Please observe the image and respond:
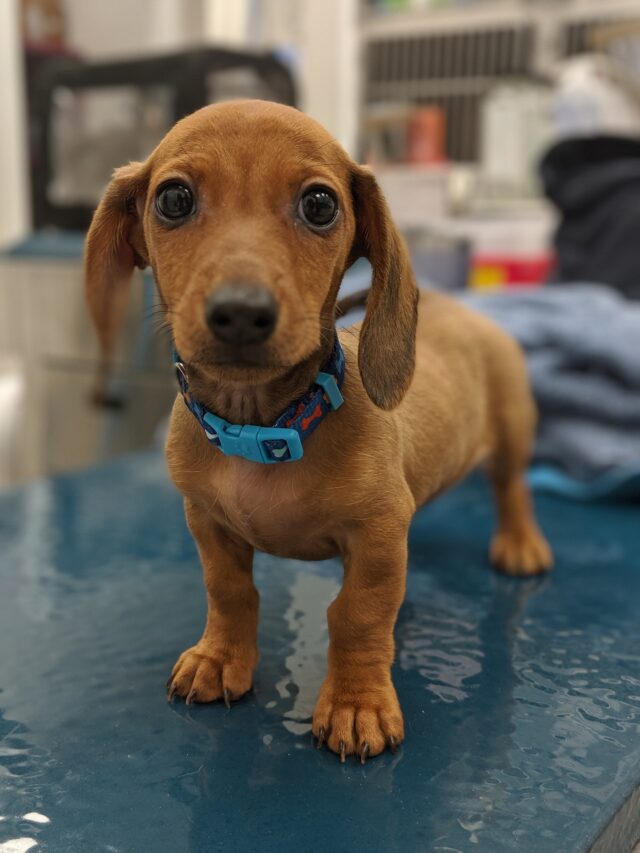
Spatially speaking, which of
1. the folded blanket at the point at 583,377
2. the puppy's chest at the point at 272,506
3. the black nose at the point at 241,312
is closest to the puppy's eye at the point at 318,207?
the black nose at the point at 241,312

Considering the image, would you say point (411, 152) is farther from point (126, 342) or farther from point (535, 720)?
point (535, 720)

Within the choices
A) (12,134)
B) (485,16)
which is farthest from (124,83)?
(485,16)

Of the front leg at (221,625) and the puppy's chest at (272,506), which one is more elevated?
the puppy's chest at (272,506)

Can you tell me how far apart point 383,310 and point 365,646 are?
29 cm

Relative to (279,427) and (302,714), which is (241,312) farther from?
(302,714)

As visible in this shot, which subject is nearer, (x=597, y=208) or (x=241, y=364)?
(x=241, y=364)

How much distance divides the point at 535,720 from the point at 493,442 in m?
0.47

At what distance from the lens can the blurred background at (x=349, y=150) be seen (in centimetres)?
183

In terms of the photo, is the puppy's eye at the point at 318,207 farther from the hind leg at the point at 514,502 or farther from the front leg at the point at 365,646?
the hind leg at the point at 514,502

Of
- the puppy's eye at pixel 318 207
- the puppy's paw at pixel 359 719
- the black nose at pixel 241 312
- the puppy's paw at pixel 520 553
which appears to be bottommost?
the puppy's paw at pixel 520 553

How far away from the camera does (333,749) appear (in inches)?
29.5

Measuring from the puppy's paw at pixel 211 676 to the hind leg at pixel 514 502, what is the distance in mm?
501

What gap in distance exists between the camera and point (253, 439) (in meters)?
0.73

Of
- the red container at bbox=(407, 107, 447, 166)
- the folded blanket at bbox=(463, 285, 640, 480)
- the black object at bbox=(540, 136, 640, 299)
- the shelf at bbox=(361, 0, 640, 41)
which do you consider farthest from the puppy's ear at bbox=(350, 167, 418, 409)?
the shelf at bbox=(361, 0, 640, 41)
